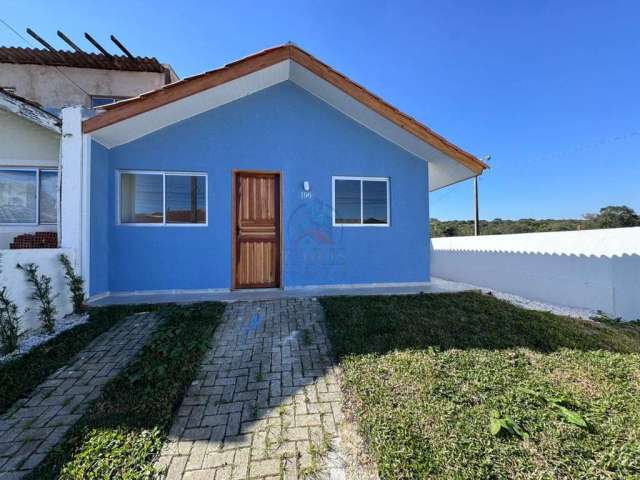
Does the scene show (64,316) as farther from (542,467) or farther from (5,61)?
(5,61)

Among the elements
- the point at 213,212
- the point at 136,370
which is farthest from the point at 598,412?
the point at 213,212

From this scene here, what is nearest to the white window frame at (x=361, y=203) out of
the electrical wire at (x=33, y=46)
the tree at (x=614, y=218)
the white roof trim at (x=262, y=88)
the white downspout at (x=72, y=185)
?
the white roof trim at (x=262, y=88)

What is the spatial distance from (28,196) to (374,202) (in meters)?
7.60

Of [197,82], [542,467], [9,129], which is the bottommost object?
[542,467]

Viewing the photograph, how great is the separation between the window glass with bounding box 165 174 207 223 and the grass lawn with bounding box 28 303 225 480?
2.93 m

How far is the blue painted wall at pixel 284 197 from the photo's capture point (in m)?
5.70

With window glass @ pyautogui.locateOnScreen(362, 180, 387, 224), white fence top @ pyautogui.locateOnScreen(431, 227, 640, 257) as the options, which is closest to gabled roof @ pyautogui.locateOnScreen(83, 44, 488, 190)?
window glass @ pyautogui.locateOnScreen(362, 180, 387, 224)

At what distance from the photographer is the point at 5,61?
805 centimetres

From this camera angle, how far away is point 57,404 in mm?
2514

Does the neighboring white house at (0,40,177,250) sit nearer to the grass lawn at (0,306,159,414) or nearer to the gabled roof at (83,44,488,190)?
the gabled roof at (83,44,488,190)

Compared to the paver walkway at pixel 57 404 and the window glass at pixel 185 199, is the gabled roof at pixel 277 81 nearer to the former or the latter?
the window glass at pixel 185 199

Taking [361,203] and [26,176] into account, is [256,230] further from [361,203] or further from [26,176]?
[26,176]

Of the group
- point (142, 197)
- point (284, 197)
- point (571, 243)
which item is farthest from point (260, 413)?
point (571, 243)

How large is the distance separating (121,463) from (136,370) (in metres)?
1.32
